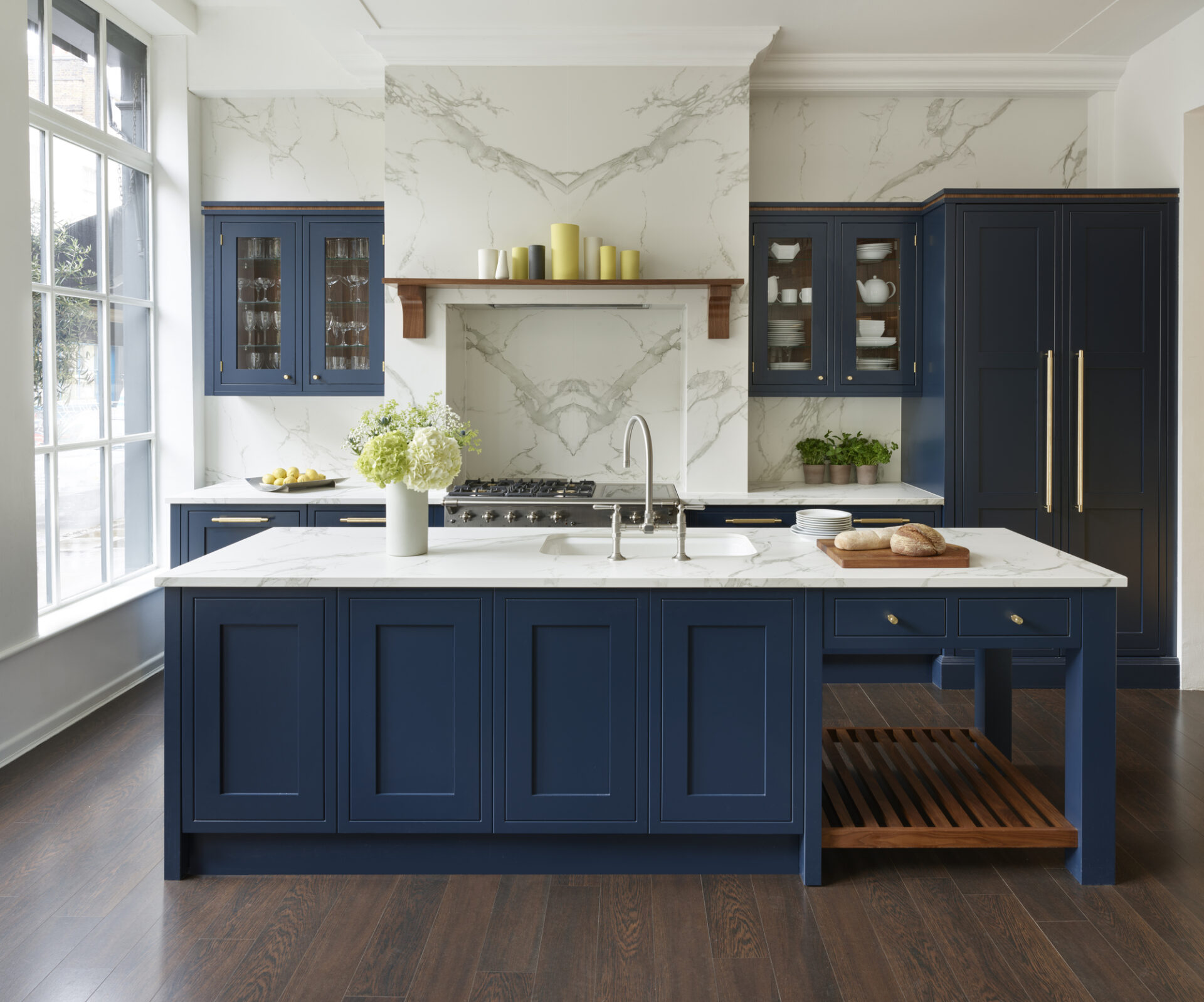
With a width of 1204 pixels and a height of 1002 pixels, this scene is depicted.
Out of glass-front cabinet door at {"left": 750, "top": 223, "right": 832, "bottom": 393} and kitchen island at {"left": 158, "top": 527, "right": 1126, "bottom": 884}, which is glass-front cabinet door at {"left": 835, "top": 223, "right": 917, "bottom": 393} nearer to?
glass-front cabinet door at {"left": 750, "top": 223, "right": 832, "bottom": 393}

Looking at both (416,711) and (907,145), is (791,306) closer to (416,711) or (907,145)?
(907,145)

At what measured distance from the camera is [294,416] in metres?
5.43

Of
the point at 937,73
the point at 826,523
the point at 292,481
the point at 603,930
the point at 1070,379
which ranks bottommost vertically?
the point at 603,930

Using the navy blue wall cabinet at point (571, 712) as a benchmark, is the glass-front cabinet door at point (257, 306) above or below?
above

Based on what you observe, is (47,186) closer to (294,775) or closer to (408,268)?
(408,268)

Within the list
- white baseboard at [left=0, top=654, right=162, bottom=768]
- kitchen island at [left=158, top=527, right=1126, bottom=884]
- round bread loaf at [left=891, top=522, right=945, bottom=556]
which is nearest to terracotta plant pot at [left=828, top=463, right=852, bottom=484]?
round bread loaf at [left=891, top=522, right=945, bottom=556]

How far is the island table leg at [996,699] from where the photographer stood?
3436 millimetres

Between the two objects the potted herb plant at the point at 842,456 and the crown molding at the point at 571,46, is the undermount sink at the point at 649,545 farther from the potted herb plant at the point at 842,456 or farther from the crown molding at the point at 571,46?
the crown molding at the point at 571,46

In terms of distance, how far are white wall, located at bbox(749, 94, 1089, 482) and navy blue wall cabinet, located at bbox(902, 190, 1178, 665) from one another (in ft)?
2.39

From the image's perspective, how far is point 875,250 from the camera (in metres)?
4.94

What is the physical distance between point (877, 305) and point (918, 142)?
1.02 metres

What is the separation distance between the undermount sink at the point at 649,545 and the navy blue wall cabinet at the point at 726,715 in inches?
17.7

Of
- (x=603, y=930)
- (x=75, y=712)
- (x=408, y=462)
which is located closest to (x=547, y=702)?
(x=603, y=930)

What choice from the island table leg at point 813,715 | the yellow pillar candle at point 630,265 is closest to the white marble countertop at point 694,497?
the yellow pillar candle at point 630,265
